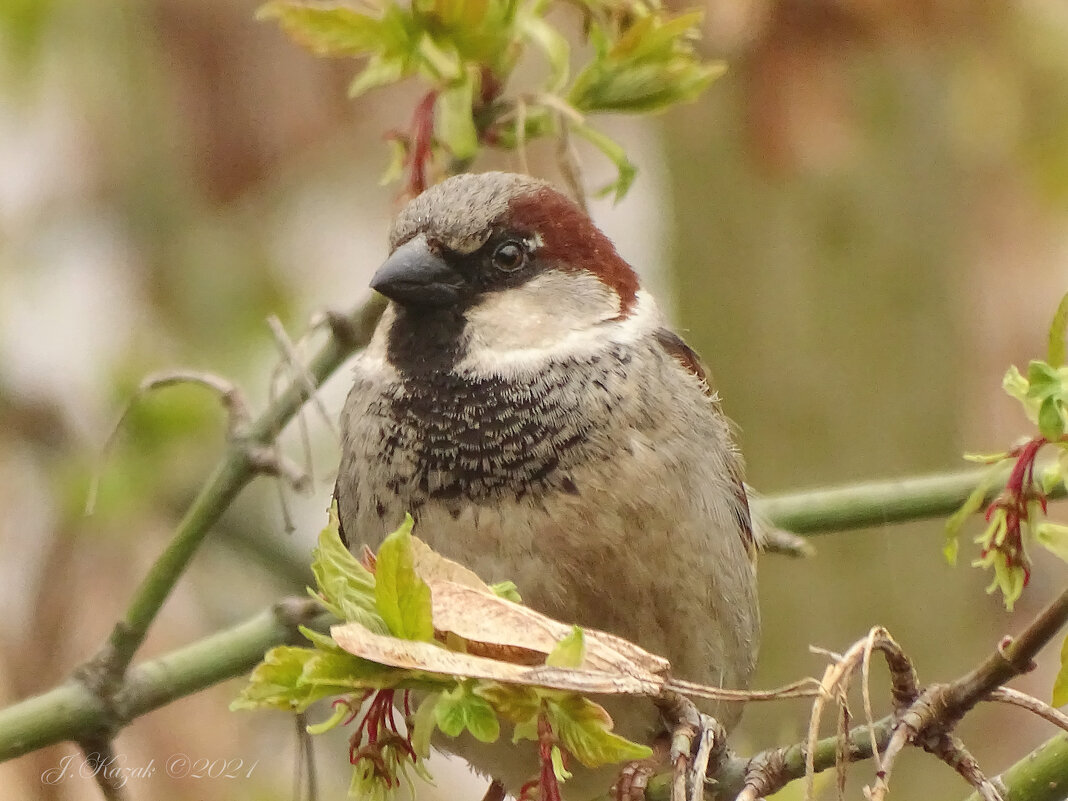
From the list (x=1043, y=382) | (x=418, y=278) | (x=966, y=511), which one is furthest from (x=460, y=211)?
(x=1043, y=382)

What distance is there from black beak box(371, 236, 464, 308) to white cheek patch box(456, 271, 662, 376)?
5 centimetres

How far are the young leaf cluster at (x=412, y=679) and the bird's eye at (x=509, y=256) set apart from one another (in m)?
0.84

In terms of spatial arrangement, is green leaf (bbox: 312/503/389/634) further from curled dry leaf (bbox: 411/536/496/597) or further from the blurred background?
the blurred background

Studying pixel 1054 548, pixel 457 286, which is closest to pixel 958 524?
pixel 1054 548

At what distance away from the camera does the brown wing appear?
2.01 metres

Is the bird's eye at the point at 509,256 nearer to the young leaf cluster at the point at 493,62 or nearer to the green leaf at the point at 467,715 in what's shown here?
the young leaf cluster at the point at 493,62

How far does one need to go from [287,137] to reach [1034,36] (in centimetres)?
176

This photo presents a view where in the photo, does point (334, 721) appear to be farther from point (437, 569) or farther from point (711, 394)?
point (711, 394)

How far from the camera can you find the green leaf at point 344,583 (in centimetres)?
103

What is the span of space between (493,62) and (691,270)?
224cm

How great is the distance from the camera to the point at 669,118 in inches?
144

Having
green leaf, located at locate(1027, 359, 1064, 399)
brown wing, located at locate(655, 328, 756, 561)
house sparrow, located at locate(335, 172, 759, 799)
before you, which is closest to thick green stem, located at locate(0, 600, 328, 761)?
house sparrow, located at locate(335, 172, 759, 799)

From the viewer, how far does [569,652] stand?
3.12 ft

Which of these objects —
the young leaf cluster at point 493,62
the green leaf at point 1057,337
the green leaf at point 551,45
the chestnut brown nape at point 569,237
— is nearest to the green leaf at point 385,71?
the young leaf cluster at point 493,62
